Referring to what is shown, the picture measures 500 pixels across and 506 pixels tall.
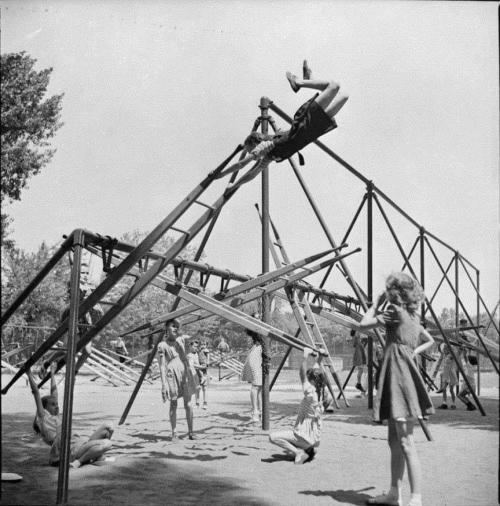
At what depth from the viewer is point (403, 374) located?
4.04m

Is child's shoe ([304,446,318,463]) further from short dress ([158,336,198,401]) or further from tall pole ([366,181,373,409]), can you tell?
tall pole ([366,181,373,409])

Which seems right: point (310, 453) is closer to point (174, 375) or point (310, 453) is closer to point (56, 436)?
point (174, 375)

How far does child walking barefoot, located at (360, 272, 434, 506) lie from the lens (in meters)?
4.00

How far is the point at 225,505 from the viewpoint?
4.70 m

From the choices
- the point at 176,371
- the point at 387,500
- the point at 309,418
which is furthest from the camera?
the point at 176,371

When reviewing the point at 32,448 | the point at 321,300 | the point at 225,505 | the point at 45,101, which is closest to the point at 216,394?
the point at 321,300

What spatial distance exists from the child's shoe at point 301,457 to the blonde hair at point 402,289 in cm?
321

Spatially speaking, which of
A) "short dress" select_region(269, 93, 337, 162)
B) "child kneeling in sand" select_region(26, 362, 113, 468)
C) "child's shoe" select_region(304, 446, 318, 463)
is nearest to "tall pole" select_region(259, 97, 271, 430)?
"child's shoe" select_region(304, 446, 318, 463)

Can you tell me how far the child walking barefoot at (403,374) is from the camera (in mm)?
4004

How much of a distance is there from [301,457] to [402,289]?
3.36 m

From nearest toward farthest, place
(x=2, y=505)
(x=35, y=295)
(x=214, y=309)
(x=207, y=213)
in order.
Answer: (x=2, y=505) → (x=207, y=213) → (x=214, y=309) → (x=35, y=295)

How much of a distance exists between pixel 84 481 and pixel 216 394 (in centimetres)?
1294

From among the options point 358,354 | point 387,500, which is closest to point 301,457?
point 387,500

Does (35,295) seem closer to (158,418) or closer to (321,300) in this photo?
(158,418)
